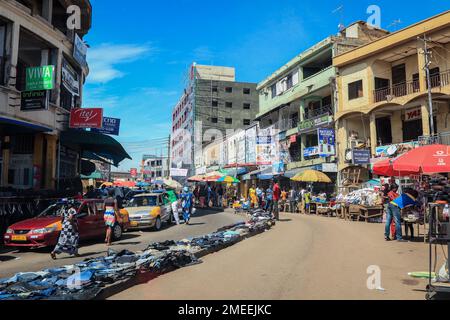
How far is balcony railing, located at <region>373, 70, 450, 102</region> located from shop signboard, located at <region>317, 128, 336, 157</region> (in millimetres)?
4294

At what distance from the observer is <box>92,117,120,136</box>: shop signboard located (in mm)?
22641

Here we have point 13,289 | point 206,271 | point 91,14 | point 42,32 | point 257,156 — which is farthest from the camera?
point 257,156

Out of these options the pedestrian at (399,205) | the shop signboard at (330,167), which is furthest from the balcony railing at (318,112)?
the pedestrian at (399,205)

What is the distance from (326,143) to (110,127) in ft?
51.5

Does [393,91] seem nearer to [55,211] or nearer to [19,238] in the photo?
[55,211]

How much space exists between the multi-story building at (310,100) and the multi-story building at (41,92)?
1792cm

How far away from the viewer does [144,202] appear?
56.6 feet

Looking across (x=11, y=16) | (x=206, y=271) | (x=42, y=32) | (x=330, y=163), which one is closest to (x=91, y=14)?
(x=42, y=32)

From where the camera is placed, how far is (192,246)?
9672 millimetres

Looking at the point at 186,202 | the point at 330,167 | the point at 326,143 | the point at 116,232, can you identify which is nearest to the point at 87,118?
the point at 186,202

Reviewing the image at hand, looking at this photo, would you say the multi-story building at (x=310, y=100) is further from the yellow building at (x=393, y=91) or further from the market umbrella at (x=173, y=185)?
the market umbrella at (x=173, y=185)

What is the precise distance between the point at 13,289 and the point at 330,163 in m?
25.7

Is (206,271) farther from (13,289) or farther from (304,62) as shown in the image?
(304,62)

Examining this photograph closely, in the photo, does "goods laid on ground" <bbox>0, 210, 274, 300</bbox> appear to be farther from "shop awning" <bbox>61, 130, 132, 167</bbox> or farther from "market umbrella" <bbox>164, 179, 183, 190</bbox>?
"market umbrella" <bbox>164, 179, 183, 190</bbox>
